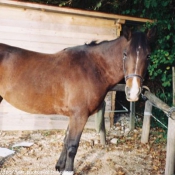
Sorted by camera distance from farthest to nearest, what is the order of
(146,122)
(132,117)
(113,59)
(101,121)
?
1. (132,117)
2. (146,122)
3. (101,121)
4. (113,59)

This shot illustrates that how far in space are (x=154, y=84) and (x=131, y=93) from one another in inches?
170

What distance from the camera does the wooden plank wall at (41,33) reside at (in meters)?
4.85

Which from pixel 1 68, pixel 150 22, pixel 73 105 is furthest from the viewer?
pixel 150 22

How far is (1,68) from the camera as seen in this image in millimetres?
2977

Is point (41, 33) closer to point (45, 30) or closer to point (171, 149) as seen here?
point (45, 30)

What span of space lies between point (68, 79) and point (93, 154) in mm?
1887

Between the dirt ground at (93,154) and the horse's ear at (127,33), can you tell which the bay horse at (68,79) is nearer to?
the horse's ear at (127,33)

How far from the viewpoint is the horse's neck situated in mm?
2703

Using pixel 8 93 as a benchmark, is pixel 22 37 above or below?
above

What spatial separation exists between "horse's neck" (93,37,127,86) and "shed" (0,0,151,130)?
2365mm

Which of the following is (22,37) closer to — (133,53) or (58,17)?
(58,17)

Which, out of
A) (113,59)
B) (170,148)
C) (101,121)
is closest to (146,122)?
(101,121)

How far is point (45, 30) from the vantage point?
5047 mm

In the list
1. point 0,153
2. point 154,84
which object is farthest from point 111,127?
point 0,153
